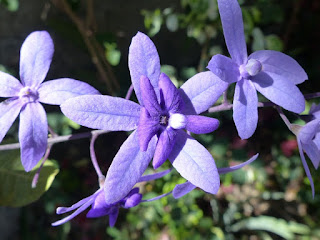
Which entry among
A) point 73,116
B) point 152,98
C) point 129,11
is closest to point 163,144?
point 152,98

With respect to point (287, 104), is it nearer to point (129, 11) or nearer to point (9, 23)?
point (129, 11)

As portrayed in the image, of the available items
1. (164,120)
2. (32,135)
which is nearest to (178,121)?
(164,120)

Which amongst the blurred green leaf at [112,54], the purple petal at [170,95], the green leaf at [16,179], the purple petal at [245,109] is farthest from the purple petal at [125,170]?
the blurred green leaf at [112,54]

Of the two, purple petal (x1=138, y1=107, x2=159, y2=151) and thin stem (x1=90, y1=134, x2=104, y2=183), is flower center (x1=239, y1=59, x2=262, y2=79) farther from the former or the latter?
thin stem (x1=90, y1=134, x2=104, y2=183)

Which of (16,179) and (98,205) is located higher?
(98,205)

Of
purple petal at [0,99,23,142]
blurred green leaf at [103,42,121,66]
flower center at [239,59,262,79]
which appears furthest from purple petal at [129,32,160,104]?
blurred green leaf at [103,42,121,66]

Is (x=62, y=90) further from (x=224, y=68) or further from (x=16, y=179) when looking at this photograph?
(x=16, y=179)
